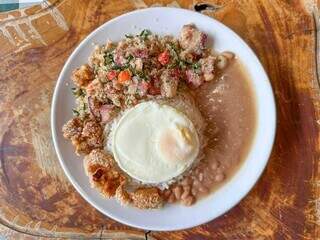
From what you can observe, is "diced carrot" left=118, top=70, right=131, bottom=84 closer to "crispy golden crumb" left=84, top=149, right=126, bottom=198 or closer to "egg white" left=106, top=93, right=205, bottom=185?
"egg white" left=106, top=93, right=205, bottom=185

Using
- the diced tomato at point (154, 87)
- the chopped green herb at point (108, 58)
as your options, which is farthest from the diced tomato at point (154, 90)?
the chopped green herb at point (108, 58)

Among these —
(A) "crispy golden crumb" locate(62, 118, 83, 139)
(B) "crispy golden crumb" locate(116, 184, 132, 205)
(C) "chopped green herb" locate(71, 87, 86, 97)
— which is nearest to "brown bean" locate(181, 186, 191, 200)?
(B) "crispy golden crumb" locate(116, 184, 132, 205)

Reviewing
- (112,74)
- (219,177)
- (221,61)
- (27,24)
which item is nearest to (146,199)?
(219,177)

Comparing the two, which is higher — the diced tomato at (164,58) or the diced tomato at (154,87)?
the diced tomato at (164,58)

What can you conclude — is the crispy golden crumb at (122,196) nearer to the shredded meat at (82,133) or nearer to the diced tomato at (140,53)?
the shredded meat at (82,133)

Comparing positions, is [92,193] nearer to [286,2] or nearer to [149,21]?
[149,21]

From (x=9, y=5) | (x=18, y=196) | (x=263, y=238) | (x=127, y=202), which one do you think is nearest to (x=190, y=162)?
(x=127, y=202)
